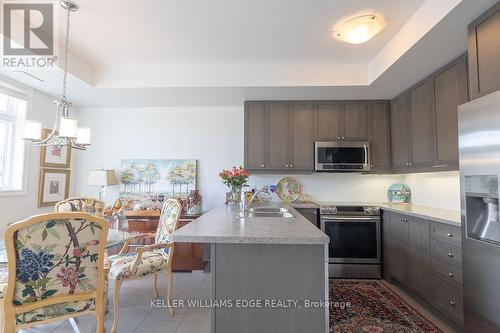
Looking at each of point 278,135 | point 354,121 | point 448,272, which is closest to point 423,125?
point 354,121

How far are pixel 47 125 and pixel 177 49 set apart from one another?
2.20 meters

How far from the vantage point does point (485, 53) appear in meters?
1.79

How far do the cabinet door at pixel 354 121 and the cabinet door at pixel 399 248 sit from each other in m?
1.19

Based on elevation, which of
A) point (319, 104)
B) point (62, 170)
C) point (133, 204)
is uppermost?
point (319, 104)

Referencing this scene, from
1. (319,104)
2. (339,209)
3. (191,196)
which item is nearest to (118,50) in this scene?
(191,196)

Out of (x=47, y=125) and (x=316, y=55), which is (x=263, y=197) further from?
(x=47, y=125)

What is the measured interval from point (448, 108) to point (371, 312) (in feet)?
6.76

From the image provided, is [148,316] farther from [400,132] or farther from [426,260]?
[400,132]

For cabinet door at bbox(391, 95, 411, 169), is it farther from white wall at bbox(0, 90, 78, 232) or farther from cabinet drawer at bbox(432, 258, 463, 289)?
white wall at bbox(0, 90, 78, 232)

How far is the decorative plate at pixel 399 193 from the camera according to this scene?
367cm

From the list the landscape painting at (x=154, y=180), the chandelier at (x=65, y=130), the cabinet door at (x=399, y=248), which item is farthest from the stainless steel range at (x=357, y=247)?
the chandelier at (x=65, y=130)

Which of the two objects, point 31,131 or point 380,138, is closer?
point 31,131

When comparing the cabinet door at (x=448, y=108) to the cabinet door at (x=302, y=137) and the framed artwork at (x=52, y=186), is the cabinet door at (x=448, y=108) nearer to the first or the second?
the cabinet door at (x=302, y=137)

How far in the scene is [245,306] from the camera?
58.2 inches
